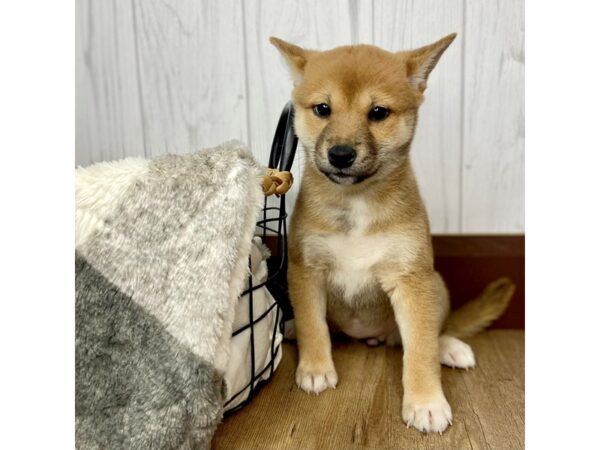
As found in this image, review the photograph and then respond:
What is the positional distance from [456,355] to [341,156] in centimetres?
61

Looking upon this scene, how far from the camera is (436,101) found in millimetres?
1527

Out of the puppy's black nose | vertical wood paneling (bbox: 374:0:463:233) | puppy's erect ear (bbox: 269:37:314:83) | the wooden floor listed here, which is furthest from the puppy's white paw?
puppy's erect ear (bbox: 269:37:314:83)

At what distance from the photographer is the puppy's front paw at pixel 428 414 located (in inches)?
42.2

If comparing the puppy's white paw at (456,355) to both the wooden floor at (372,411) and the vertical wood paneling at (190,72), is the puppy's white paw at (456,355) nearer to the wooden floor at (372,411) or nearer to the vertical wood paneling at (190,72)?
the wooden floor at (372,411)

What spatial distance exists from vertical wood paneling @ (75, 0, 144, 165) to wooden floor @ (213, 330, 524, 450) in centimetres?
79

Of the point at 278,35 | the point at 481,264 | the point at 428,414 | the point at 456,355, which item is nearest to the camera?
the point at 428,414

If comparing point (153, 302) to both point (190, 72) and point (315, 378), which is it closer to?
point (315, 378)

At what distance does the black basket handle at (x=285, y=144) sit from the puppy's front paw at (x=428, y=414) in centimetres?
58

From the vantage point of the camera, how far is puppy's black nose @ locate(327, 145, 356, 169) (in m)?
1.12

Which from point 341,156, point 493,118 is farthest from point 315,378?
point 493,118

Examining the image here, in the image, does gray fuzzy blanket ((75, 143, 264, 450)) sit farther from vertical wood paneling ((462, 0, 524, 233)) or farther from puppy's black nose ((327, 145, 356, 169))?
vertical wood paneling ((462, 0, 524, 233))

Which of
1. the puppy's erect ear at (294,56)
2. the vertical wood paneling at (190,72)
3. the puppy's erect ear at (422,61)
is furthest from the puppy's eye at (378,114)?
the vertical wood paneling at (190,72)

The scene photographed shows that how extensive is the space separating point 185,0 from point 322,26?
1.21ft
